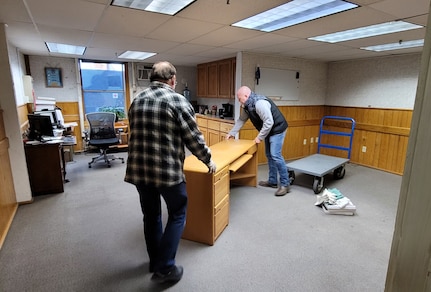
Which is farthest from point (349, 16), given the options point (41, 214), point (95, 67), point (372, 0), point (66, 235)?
point (95, 67)

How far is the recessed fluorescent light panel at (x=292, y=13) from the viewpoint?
2.25m

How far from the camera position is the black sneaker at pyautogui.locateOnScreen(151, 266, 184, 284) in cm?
190

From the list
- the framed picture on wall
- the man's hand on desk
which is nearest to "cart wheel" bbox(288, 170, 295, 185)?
the man's hand on desk

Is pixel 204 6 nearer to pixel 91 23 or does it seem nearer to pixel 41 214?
pixel 91 23

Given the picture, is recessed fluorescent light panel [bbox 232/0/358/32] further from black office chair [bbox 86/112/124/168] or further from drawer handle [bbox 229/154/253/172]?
black office chair [bbox 86/112/124/168]

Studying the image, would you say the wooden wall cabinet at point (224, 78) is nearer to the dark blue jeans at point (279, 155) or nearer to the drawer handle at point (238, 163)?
the dark blue jeans at point (279, 155)

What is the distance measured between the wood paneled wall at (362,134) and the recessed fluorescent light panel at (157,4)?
2821 millimetres

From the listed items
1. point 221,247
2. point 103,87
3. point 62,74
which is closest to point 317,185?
point 221,247

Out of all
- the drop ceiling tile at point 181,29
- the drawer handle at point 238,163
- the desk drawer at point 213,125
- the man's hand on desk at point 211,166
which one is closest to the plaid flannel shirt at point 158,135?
the man's hand on desk at point 211,166

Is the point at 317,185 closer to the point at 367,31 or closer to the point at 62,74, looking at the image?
the point at 367,31

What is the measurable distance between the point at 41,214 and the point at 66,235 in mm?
684

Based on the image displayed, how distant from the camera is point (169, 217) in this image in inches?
75.1

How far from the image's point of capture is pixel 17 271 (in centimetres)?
205

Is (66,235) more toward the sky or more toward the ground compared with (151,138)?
more toward the ground
